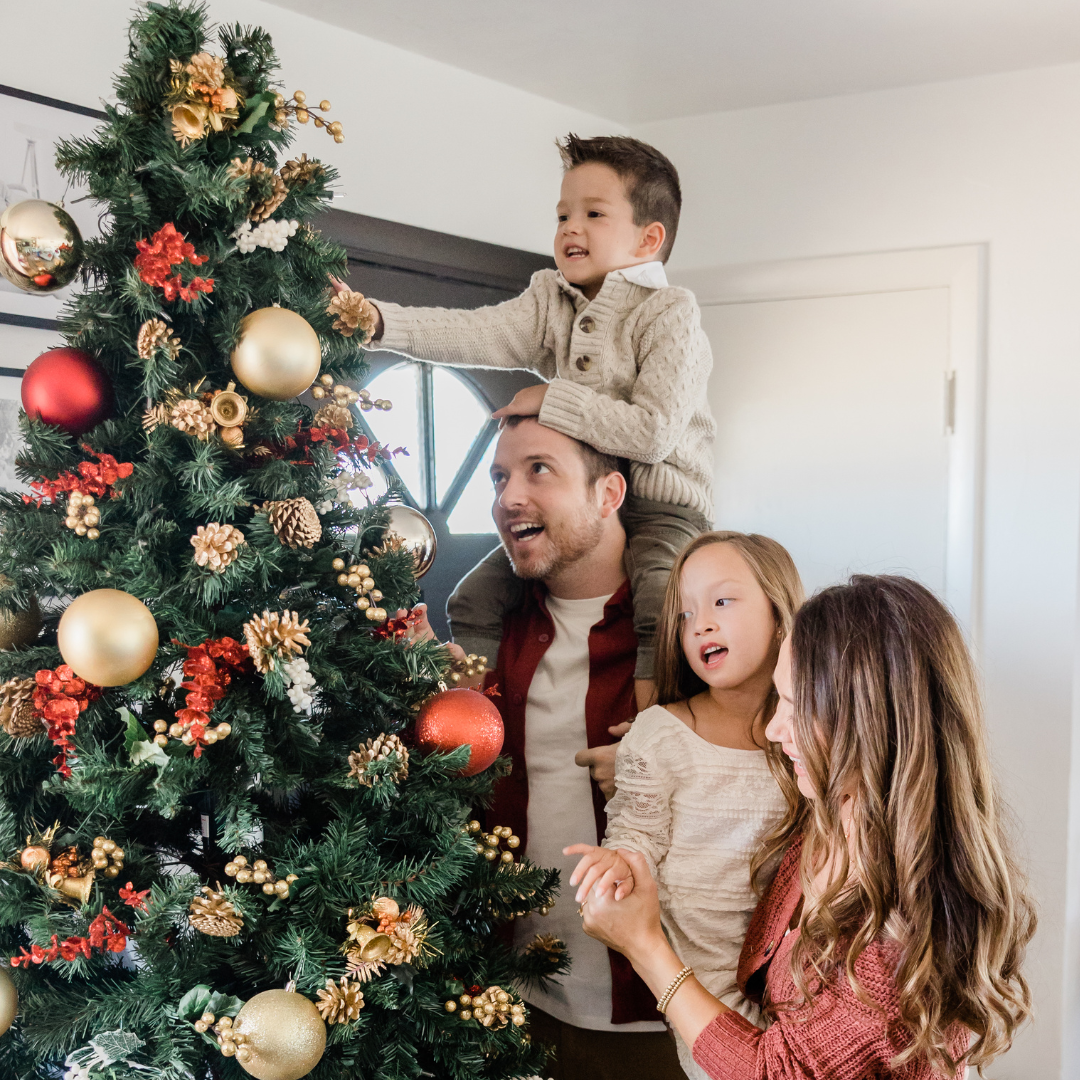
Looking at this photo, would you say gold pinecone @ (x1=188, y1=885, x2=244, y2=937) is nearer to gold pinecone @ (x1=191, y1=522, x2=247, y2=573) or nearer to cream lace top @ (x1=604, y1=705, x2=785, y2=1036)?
gold pinecone @ (x1=191, y1=522, x2=247, y2=573)

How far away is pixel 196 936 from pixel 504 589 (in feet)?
2.30

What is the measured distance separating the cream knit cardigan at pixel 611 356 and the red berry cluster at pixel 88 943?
0.78 metres

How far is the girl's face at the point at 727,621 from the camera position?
1.23m

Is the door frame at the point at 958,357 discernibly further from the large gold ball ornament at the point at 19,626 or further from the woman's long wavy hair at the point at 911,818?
the large gold ball ornament at the point at 19,626

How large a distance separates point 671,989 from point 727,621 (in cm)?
44

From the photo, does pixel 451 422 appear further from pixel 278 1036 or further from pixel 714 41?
pixel 278 1036

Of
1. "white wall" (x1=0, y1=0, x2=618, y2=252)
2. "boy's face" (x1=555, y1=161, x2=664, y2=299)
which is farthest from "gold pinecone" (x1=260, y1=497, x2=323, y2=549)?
"white wall" (x1=0, y1=0, x2=618, y2=252)

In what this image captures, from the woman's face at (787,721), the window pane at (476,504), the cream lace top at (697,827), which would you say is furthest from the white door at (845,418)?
the woman's face at (787,721)

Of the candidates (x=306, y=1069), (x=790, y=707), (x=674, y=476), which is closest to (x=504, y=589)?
(x=674, y=476)

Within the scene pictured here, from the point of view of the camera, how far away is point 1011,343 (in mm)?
2025

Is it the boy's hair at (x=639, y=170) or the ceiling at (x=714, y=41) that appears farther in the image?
the ceiling at (x=714, y=41)

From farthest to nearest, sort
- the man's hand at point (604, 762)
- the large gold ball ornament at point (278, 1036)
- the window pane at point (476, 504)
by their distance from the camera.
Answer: the window pane at point (476, 504)
the man's hand at point (604, 762)
the large gold ball ornament at point (278, 1036)

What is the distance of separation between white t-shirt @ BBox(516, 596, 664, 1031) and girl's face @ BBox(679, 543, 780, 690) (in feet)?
0.66

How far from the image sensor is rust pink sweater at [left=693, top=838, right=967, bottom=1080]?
34.0 inches
